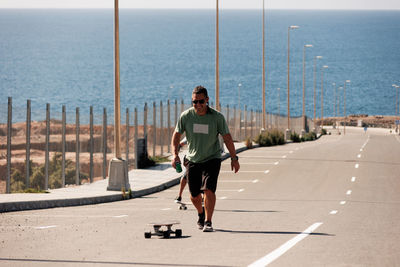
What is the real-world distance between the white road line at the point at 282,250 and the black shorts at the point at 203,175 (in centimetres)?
148

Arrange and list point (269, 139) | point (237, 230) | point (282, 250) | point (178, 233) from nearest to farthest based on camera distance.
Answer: point (282, 250)
point (178, 233)
point (237, 230)
point (269, 139)

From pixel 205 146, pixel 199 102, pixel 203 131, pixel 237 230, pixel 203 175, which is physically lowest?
pixel 237 230

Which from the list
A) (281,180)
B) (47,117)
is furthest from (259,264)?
(281,180)

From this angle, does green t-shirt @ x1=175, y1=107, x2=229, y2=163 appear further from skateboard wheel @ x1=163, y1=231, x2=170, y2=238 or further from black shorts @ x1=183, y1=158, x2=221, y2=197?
skateboard wheel @ x1=163, y1=231, x2=170, y2=238

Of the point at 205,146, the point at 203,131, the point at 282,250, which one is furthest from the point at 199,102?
the point at 282,250

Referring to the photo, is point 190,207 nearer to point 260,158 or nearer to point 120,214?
point 120,214

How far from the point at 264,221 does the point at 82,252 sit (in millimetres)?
4873

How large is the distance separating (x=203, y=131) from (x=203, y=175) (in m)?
0.67

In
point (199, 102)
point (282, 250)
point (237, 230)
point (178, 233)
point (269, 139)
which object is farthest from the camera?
point (269, 139)

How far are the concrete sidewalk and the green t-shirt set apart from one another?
20.4ft

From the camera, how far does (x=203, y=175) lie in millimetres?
13266

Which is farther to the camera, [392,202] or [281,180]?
[281,180]

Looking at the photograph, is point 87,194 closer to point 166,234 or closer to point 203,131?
point 203,131

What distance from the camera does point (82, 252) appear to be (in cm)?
1108
